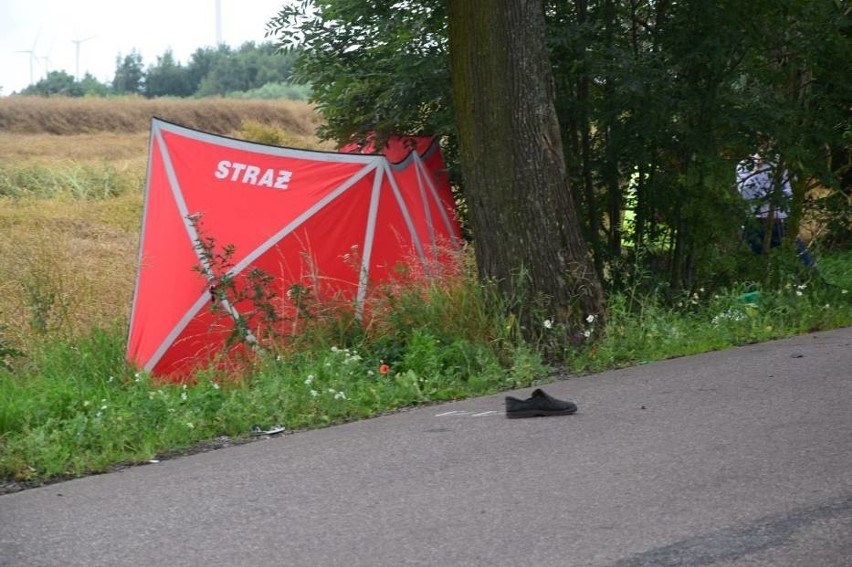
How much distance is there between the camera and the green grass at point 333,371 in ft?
25.2

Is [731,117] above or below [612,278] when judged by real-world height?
above

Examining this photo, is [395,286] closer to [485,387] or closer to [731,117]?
[485,387]

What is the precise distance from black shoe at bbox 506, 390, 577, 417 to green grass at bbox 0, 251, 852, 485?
112 cm

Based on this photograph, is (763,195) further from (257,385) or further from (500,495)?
(500,495)

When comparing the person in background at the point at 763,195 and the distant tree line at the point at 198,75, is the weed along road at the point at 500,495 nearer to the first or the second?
the person in background at the point at 763,195

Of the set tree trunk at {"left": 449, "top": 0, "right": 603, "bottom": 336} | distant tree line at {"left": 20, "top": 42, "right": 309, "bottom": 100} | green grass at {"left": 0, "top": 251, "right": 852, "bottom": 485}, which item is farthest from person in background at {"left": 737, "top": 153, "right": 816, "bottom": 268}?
distant tree line at {"left": 20, "top": 42, "right": 309, "bottom": 100}

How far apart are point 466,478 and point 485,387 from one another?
2887 millimetres

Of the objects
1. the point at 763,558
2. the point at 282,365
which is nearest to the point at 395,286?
the point at 282,365

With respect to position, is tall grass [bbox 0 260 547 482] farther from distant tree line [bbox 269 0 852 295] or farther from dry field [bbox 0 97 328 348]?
distant tree line [bbox 269 0 852 295]

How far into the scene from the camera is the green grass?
7.68m

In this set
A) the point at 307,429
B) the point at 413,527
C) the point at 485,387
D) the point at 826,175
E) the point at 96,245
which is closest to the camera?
the point at 413,527

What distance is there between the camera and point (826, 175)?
41.6 ft

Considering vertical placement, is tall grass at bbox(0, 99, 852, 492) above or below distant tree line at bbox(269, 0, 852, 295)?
below

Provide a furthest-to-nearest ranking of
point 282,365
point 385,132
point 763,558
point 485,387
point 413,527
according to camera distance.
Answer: point 385,132 → point 282,365 → point 485,387 → point 413,527 → point 763,558
